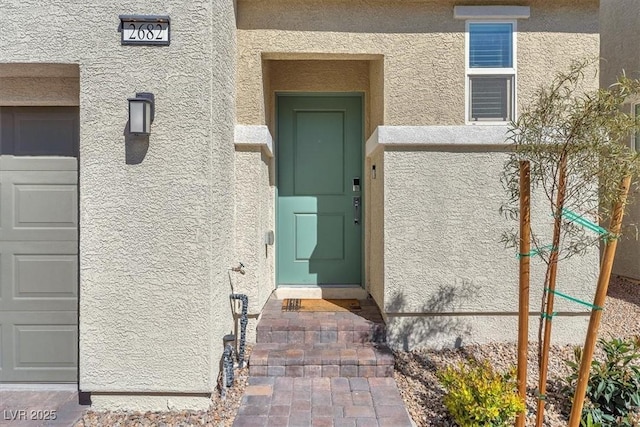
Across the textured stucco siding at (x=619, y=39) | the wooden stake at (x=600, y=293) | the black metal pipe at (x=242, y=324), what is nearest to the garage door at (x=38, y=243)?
the black metal pipe at (x=242, y=324)

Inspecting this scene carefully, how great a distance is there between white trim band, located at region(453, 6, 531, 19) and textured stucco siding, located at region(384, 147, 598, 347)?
1.74 meters

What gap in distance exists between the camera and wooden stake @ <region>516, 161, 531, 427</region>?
10.9 ft

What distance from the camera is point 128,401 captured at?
13.0 ft

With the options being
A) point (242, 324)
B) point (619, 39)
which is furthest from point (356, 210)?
point (619, 39)

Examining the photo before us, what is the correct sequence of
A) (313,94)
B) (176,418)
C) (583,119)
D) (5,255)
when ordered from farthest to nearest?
(313,94), (5,255), (176,418), (583,119)

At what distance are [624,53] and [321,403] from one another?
28.4 feet

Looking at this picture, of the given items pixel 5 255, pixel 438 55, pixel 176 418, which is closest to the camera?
pixel 176 418

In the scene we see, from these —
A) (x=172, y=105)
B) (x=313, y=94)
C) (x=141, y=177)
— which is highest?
(x=313, y=94)

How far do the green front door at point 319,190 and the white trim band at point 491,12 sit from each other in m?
1.91

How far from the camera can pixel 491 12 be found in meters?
4.95

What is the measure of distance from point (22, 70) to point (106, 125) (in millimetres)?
1145

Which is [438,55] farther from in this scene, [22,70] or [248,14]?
[22,70]

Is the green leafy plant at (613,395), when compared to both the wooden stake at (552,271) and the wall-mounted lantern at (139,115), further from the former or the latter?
the wall-mounted lantern at (139,115)

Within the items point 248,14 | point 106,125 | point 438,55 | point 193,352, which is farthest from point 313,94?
point 193,352
